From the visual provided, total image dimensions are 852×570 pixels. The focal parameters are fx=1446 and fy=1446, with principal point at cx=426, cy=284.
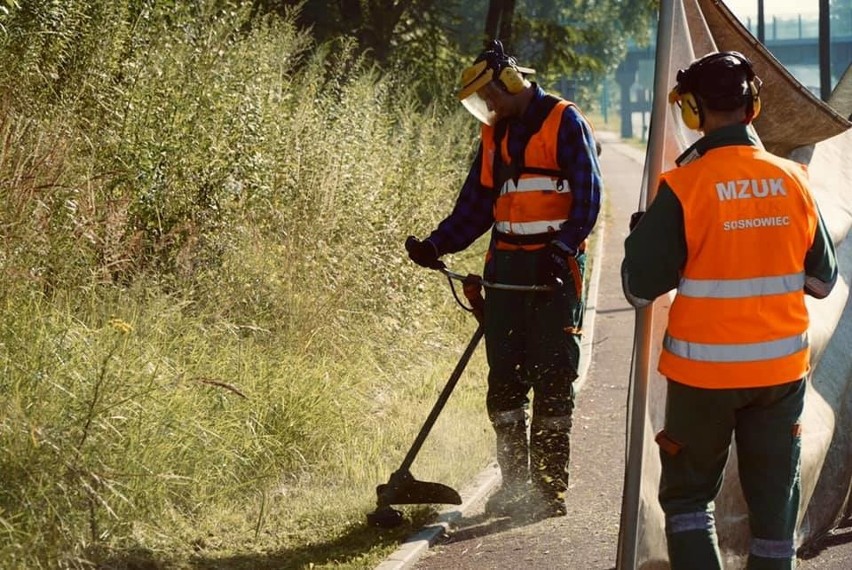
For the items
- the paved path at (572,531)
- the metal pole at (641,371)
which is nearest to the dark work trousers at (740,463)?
the metal pole at (641,371)

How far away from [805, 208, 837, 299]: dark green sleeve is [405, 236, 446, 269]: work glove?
97.9 inches

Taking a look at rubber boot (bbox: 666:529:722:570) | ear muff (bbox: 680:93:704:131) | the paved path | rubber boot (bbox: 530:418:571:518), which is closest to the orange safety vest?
ear muff (bbox: 680:93:704:131)

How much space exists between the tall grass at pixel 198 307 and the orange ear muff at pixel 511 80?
188 centimetres

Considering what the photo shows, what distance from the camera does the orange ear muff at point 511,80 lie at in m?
6.56

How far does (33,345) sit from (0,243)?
848 mm

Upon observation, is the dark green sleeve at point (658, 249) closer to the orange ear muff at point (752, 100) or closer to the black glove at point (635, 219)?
the black glove at point (635, 219)

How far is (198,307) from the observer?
8.12 metres

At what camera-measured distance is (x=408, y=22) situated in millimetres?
19797

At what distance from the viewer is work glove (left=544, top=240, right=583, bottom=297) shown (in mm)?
6508

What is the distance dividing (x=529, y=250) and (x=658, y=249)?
2.21 m

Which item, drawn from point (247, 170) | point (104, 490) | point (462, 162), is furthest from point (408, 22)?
point (104, 490)

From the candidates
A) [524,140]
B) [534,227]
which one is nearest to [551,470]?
[534,227]

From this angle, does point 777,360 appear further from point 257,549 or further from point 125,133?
point 125,133

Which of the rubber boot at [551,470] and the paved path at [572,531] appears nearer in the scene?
the paved path at [572,531]
